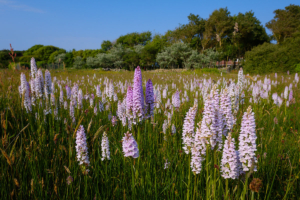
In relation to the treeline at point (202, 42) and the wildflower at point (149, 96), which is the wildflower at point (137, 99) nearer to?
the wildflower at point (149, 96)

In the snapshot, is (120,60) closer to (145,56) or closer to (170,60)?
(145,56)

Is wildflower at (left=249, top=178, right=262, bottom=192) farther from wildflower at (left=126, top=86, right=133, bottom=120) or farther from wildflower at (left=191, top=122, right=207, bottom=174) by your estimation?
wildflower at (left=126, top=86, right=133, bottom=120)

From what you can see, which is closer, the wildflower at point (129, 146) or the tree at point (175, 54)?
the wildflower at point (129, 146)

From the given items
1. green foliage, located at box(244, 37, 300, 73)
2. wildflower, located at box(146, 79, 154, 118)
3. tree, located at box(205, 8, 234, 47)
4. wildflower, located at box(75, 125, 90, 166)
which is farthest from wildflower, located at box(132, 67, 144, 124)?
tree, located at box(205, 8, 234, 47)

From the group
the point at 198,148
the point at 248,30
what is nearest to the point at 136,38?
the point at 248,30

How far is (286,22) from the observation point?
148ft

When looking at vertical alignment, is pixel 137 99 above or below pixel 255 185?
above

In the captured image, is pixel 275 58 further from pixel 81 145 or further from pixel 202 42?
pixel 202 42

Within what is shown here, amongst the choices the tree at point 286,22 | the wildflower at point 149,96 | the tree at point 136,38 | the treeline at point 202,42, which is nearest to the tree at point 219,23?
the treeline at point 202,42

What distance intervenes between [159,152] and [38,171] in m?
1.49

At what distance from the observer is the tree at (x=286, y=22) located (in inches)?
1752

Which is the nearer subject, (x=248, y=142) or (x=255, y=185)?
(x=255, y=185)

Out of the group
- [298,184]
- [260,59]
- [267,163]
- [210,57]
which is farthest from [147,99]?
[210,57]

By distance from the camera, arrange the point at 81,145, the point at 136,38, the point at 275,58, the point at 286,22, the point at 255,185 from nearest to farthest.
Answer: the point at 255,185 < the point at 81,145 < the point at 275,58 < the point at 286,22 < the point at 136,38
